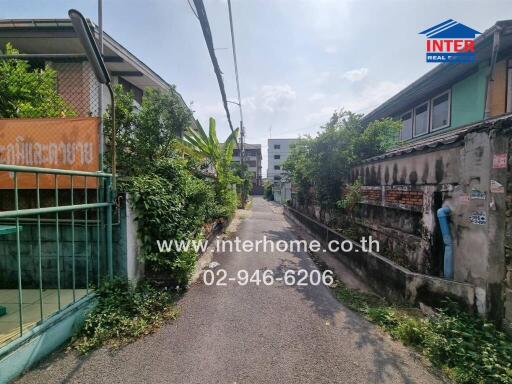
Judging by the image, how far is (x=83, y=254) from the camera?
12.3ft

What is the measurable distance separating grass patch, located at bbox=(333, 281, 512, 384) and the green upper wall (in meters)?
6.34

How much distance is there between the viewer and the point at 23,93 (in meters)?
5.02

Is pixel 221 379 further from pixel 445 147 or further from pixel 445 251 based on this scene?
pixel 445 147

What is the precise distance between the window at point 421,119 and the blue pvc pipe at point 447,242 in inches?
274

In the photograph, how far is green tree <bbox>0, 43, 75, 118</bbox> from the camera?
193 inches

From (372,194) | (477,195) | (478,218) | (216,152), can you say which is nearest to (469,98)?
(372,194)

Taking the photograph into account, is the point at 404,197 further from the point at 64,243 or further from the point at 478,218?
the point at 64,243

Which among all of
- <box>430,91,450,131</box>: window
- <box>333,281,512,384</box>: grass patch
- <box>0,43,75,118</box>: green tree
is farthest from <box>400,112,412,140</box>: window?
<box>0,43,75,118</box>: green tree

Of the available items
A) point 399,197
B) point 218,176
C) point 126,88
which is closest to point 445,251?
point 399,197

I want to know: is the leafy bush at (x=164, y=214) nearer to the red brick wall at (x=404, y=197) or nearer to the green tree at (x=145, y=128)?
the green tree at (x=145, y=128)

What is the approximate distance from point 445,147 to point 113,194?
18.6 feet

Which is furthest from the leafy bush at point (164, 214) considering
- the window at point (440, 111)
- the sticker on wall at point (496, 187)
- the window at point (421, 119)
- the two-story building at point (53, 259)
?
the window at point (421, 119)

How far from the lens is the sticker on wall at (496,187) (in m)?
2.99

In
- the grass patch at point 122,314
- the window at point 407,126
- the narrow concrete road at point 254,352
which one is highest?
the window at point 407,126
